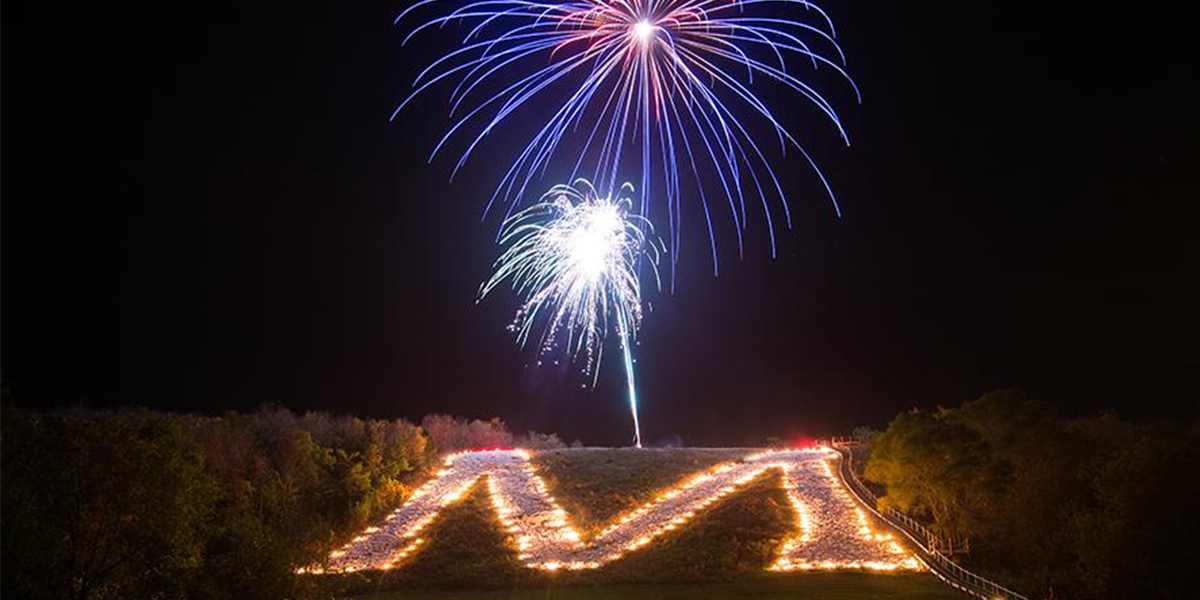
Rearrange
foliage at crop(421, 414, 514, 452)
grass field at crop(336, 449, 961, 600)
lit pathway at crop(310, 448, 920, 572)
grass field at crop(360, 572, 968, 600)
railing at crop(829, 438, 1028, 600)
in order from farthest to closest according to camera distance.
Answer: foliage at crop(421, 414, 514, 452) → lit pathway at crop(310, 448, 920, 572) → grass field at crop(336, 449, 961, 600) → grass field at crop(360, 572, 968, 600) → railing at crop(829, 438, 1028, 600)

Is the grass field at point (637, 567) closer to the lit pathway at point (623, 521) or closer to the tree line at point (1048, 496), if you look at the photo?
the lit pathway at point (623, 521)

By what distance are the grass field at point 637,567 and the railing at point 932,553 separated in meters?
0.66

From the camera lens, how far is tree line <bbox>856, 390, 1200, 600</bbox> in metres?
26.1

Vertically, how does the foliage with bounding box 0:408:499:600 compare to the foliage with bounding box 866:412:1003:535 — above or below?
below

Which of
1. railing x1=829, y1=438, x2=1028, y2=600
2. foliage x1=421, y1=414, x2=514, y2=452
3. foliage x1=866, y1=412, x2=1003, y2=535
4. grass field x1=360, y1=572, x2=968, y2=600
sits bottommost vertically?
grass field x1=360, y1=572, x2=968, y2=600

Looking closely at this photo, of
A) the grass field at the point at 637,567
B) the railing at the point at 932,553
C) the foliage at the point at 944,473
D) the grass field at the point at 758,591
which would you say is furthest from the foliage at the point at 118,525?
the foliage at the point at 944,473

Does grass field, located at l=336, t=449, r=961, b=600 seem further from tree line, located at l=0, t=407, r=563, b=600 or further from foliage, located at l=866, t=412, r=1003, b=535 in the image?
tree line, located at l=0, t=407, r=563, b=600

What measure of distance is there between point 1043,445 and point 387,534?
25575mm

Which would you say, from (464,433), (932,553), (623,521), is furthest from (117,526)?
(464,433)

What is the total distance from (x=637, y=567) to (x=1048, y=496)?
14.6 m

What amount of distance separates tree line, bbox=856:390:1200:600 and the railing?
0.87 m

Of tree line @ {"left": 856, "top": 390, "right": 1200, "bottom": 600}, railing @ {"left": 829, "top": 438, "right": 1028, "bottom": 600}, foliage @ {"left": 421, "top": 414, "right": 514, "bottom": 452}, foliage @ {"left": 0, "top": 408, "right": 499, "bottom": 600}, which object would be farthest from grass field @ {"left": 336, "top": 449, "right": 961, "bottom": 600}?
foliage @ {"left": 421, "top": 414, "right": 514, "bottom": 452}

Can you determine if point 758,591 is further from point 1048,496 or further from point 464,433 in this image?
point 464,433

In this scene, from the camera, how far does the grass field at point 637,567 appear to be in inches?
1162
